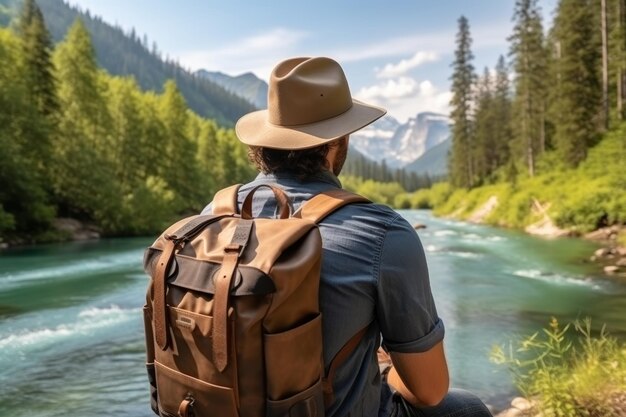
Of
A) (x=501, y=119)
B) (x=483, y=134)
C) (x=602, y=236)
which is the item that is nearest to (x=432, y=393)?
(x=602, y=236)

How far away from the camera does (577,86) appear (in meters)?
32.4

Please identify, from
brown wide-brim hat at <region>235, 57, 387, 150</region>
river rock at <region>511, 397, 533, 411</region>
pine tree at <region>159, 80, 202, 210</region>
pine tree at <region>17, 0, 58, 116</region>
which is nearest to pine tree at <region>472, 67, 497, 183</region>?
pine tree at <region>159, 80, 202, 210</region>

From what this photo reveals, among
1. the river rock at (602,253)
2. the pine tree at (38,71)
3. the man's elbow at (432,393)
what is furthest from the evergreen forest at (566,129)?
the pine tree at (38,71)

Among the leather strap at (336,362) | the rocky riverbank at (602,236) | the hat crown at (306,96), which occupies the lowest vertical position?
the rocky riverbank at (602,236)

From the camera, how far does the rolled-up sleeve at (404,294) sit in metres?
1.69

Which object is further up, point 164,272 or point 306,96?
point 306,96

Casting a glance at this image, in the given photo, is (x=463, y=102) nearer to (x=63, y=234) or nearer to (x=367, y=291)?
(x=63, y=234)

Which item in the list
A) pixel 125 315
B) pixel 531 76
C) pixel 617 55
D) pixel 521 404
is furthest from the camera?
pixel 531 76

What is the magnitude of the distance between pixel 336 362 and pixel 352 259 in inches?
13.7

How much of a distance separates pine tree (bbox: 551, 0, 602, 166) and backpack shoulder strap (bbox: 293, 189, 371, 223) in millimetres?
32946

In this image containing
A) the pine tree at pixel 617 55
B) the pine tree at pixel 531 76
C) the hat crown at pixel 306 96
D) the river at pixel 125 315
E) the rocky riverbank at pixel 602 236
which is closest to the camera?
the hat crown at pixel 306 96

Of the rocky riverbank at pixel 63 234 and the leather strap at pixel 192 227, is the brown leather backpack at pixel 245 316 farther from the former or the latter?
the rocky riverbank at pixel 63 234

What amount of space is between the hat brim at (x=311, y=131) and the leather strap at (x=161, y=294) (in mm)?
503

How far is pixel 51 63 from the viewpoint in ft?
110
